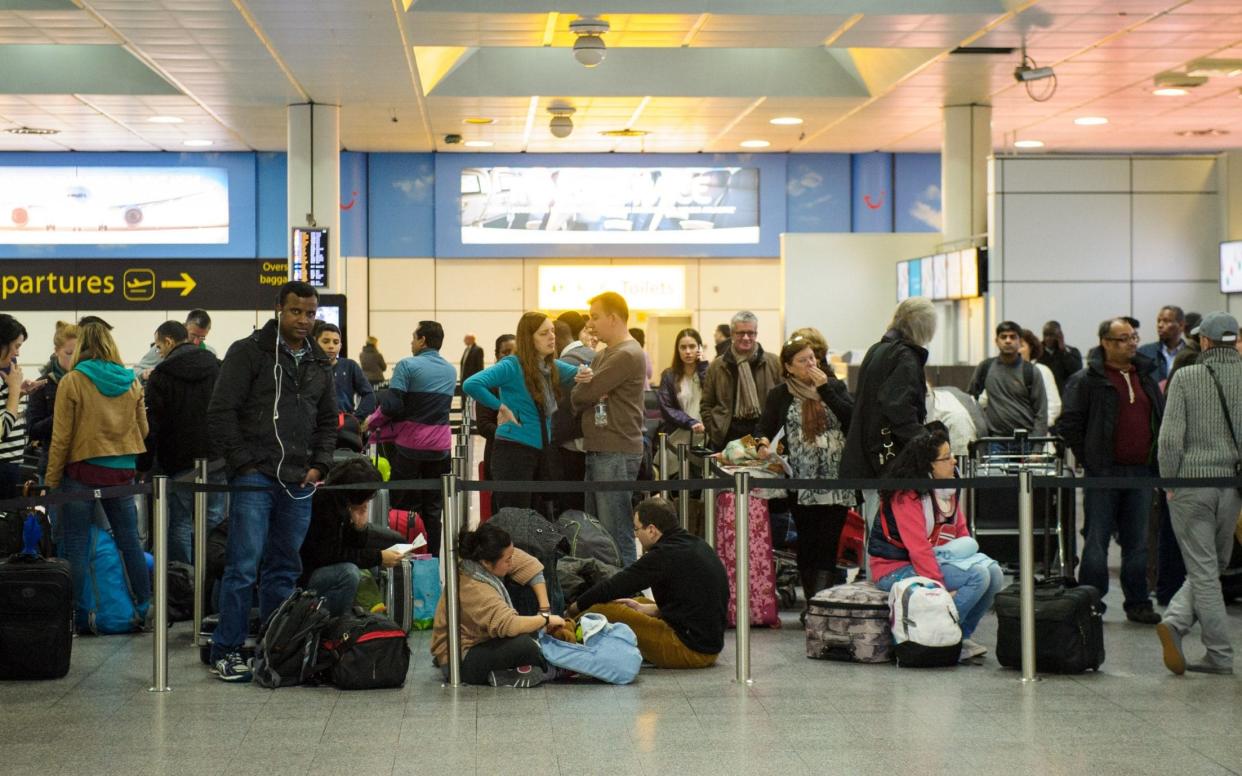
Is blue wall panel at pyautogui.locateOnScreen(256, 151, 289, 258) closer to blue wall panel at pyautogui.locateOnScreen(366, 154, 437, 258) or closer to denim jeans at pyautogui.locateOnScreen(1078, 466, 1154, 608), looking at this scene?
blue wall panel at pyautogui.locateOnScreen(366, 154, 437, 258)

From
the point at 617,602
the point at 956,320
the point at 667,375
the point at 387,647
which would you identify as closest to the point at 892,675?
the point at 617,602

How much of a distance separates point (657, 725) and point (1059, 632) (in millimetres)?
2242

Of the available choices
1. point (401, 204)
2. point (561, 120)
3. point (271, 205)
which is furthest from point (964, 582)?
point (271, 205)

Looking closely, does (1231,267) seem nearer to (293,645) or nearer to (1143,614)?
(1143,614)

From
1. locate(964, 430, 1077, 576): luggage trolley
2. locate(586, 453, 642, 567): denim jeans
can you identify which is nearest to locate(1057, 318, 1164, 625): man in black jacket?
locate(964, 430, 1077, 576): luggage trolley

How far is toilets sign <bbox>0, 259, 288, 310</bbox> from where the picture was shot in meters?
23.9

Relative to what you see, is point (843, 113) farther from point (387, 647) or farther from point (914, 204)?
point (387, 647)

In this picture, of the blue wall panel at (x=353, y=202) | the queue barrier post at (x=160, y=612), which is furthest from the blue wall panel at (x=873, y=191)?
the queue barrier post at (x=160, y=612)

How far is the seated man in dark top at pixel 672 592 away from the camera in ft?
24.3

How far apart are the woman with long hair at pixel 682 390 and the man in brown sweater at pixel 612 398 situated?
89.8 inches

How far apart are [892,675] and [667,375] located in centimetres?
448

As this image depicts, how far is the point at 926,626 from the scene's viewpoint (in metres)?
7.48

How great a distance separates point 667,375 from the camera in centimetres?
1148

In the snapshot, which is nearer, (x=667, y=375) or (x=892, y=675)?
(x=892, y=675)
